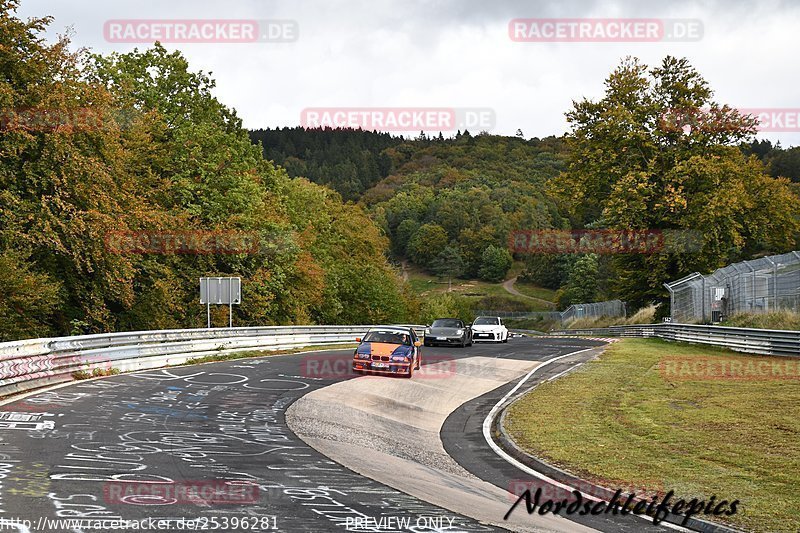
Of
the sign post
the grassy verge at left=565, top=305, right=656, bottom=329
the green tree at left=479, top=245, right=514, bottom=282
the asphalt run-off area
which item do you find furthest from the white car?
the green tree at left=479, top=245, right=514, bottom=282

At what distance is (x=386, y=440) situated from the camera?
13.8 meters

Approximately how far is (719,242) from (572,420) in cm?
3419

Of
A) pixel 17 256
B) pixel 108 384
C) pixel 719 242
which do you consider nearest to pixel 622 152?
pixel 719 242

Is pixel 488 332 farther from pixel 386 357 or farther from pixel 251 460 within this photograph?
pixel 251 460

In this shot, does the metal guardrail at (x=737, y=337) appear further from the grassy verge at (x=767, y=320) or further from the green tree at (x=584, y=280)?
the green tree at (x=584, y=280)

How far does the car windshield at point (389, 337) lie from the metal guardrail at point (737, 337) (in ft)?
44.0

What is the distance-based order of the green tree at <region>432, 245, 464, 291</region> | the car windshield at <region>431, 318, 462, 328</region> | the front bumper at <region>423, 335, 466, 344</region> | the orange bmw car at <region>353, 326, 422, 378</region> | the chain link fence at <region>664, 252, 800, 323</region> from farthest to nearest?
the green tree at <region>432, 245, 464, 291</region> → the car windshield at <region>431, 318, 462, 328</region> → the front bumper at <region>423, 335, 466, 344</region> → the chain link fence at <region>664, 252, 800, 323</region> → the orange bmw car at <region>353, 326, 422, 378</region>

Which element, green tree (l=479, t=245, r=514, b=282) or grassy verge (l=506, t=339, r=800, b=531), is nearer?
grassy verge (l=506, t=339, r=800, b=531)

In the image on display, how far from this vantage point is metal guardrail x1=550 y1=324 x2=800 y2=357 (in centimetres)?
2780

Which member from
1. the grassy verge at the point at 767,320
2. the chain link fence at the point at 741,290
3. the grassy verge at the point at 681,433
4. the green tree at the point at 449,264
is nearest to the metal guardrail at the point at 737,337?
the grassy verge at the point at 767,320

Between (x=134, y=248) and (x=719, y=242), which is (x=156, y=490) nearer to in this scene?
(x=134, y=248)

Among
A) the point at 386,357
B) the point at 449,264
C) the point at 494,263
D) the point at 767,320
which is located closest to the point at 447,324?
the point at 767,320

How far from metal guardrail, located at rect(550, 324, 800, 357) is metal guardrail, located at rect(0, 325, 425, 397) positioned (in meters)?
17.8

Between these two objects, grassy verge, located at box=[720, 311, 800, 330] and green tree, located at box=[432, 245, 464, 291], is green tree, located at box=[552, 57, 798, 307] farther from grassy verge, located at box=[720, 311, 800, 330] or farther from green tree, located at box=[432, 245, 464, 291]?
green tree, located at box=[432, 245, 464, 291]
